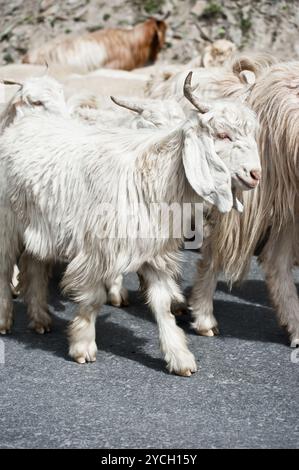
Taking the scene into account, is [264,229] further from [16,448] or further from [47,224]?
[16,448]

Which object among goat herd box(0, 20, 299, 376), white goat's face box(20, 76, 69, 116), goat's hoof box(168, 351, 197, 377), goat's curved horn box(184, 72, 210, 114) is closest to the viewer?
goat's curved horn box(184, 72, 210, 114)

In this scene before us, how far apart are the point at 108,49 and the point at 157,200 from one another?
815 cm

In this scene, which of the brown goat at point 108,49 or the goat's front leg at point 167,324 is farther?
the brown goat at point 108,49

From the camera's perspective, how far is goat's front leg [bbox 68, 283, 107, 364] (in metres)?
5.59

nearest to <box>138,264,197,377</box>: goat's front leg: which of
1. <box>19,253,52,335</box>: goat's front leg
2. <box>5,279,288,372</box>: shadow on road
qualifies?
<box>5,279,288,372</box>: shadow on road

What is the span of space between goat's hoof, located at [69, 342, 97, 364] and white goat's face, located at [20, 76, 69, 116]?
1813 millimetres

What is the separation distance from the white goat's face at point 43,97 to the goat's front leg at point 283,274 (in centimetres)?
174

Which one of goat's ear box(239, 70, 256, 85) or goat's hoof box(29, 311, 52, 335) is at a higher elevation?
goat's ear box(239, 70, 256, 85)

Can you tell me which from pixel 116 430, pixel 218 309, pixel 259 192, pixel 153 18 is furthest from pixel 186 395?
pixel 153 18

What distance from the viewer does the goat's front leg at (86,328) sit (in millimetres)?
5590

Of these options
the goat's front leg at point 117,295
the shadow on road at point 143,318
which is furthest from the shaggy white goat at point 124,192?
the goat's front leg at point 117,295

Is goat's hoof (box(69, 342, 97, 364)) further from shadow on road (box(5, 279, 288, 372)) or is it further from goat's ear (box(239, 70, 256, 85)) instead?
goat's ear (box(239, 70, 256, 85))

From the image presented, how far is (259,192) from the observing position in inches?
235

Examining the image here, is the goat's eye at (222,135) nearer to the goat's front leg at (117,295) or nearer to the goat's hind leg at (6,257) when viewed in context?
the goat's hind leg at (6,257)
